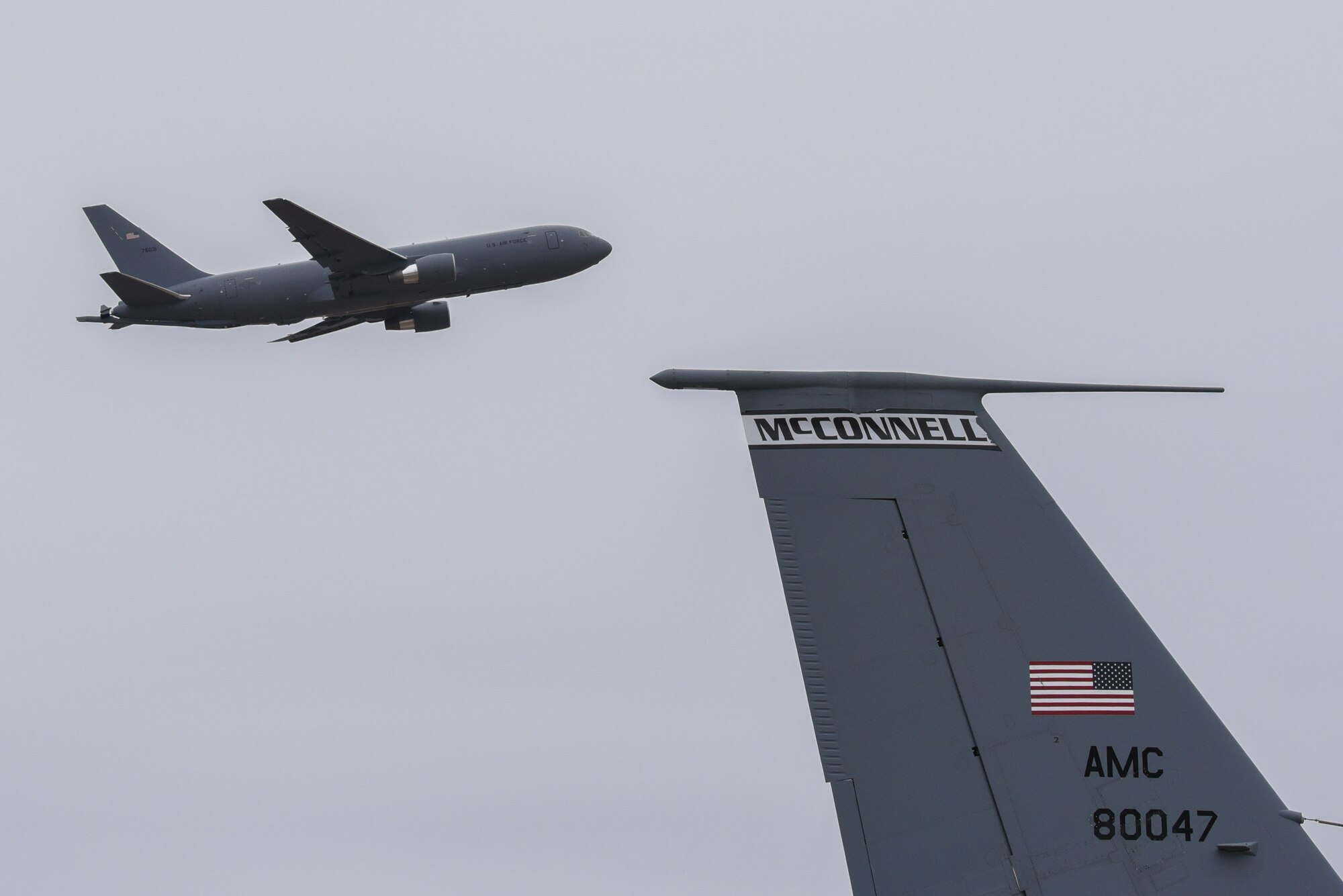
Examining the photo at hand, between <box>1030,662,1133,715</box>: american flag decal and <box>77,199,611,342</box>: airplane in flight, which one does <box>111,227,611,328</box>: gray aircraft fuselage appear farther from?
<box>1030,662,1133,715</box>: american flag decal

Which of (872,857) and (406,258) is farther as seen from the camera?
(406,258)

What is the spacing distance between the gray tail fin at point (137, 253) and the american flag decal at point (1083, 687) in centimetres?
3904

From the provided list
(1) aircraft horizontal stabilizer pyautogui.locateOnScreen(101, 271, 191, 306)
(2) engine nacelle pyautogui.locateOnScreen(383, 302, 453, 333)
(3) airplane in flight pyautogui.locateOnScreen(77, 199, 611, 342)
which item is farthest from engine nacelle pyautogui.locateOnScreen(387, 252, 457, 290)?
(1) aircraft horizontal stabilizer pyautogui.locateOnScreen(101, 271, 191, 306)

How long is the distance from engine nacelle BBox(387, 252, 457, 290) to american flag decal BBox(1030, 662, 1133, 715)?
31548mm

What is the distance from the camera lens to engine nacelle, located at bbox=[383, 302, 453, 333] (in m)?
41.2

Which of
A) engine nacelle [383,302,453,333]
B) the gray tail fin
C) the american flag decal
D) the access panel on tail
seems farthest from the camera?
the gray tail fin

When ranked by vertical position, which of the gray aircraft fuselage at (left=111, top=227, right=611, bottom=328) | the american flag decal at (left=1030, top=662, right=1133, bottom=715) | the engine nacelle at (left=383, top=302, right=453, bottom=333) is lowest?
the american flag decal at (left=1030, top=662, right=1133, bottom=715)

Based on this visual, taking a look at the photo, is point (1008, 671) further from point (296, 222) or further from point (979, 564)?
point (296, 222)

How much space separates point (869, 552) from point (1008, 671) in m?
1.08

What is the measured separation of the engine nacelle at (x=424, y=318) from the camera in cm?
4119

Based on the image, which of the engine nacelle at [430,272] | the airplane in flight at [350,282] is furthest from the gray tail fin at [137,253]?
the engine nacelle at [430,272]

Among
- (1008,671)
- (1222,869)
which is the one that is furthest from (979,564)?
(1222,869)

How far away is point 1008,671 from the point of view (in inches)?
370

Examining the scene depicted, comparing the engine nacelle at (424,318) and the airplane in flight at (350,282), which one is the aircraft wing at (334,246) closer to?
the airplane in flight at (350,282)
